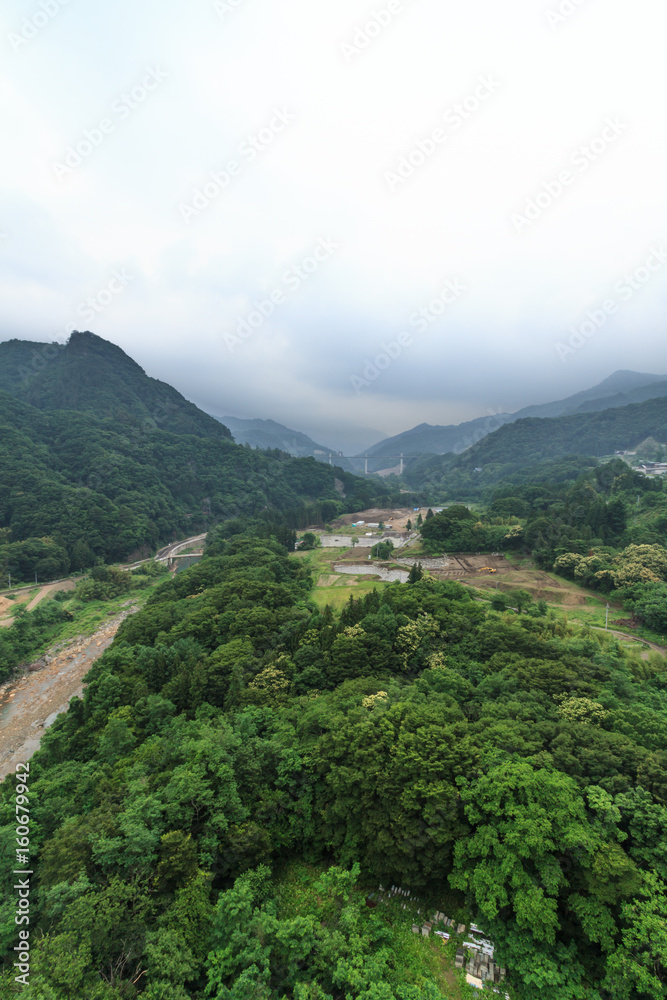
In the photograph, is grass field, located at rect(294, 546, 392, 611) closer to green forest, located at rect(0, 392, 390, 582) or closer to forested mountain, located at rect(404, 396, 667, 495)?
green forest, located at rect(0, 392, 390, 582)

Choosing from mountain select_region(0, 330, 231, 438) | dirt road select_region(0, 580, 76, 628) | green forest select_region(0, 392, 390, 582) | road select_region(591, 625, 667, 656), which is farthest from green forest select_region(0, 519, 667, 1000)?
mountain select_region(0, 330, 231, 438)

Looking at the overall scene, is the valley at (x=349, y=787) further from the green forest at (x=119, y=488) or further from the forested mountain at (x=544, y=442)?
the forested mountain at (x=544, y=442)

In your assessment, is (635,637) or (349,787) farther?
(635,637)

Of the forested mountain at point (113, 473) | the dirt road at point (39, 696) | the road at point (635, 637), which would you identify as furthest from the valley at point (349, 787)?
the forested mountain at point (113, 473)

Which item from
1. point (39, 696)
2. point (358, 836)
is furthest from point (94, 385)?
point (358, 836)

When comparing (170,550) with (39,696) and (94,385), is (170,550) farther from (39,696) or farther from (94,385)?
(94,385)
